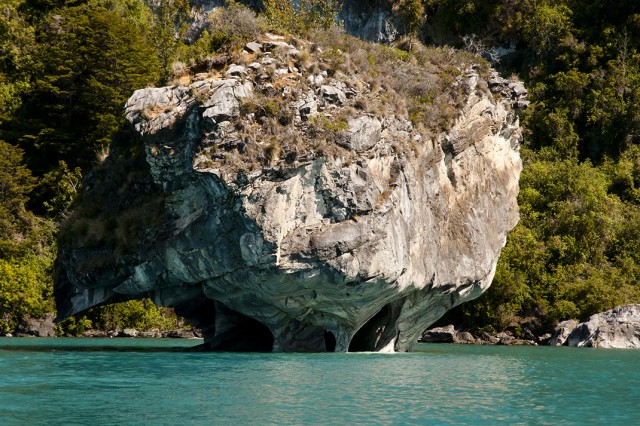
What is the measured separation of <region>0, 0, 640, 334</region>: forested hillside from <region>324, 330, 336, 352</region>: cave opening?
17914 mm

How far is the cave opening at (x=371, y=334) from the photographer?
38.6 m

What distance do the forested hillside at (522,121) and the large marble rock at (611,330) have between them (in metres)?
4.84

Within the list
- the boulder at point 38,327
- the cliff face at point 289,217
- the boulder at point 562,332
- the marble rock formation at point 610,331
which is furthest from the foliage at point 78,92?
the marble rock formation at point 610,331

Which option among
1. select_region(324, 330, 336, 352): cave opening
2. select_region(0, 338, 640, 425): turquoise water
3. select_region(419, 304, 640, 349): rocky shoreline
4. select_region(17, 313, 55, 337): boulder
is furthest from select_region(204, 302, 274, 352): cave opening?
select_region(17, 313, 55, 337): boulder

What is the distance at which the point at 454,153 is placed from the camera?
40156 mm

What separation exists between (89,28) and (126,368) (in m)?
38.1

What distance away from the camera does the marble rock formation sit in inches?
1850

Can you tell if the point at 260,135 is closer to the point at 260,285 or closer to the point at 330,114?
the point at 330,114

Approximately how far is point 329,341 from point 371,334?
6.26 ft

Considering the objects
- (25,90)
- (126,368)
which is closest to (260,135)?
(126,368)

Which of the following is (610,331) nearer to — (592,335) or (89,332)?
(592,335)

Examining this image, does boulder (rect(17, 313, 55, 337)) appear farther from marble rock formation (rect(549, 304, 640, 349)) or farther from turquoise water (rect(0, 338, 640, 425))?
marble rock formation (rect(549, 304, 640, 349))

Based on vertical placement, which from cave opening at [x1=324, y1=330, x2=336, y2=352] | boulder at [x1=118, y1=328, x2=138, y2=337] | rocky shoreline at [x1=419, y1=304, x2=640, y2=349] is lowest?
boulder at [x1=118, y1=328, x2=138, y2=337]

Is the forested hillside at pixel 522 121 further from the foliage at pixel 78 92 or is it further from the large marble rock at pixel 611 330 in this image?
the large marble rock at pixel 611 330
